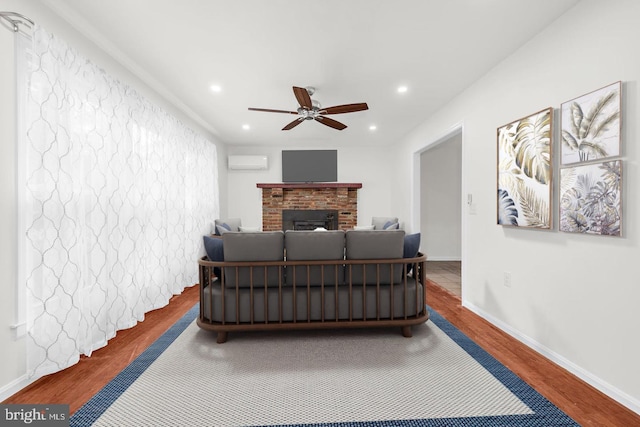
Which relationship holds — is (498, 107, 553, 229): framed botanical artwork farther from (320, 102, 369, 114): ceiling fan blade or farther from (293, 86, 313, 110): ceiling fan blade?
(293, 86, 313, 110): ceiling fan blade

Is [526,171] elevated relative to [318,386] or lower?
elevated

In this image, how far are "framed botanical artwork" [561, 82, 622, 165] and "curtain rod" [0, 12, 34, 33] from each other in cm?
349

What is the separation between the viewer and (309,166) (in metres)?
6.33

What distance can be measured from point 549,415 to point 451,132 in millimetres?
3021

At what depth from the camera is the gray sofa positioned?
93.7 inches

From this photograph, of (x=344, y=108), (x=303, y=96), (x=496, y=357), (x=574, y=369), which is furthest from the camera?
(x=344, y=108)

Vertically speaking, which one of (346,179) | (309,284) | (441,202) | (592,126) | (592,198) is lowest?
(309,284)

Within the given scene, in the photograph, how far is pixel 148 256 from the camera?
3076 millimetres

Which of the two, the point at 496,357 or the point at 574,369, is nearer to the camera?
the point at 574,369

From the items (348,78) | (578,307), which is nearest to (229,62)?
(348,78)

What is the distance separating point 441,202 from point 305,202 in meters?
2.98

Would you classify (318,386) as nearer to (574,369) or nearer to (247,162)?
(574,369)

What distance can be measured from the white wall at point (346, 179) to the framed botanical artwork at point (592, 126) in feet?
14.4

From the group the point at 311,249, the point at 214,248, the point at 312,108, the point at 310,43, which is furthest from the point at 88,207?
the point at 312,108
